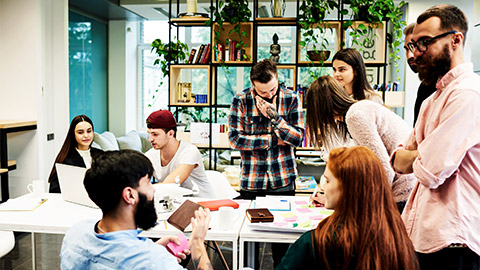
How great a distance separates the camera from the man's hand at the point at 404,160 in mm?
1704

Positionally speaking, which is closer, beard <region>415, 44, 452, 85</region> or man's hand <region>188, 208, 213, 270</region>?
beard <region>415, 44, 452, 85</region>

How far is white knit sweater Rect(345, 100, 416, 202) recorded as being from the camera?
200 cm

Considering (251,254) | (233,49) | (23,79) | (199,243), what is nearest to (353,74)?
(251,254)

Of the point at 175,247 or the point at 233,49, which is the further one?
the point at 233,49

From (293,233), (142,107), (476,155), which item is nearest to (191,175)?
(293,233)

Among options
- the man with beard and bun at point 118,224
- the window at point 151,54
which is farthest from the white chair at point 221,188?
the window at point 151,54

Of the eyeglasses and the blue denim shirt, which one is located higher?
the eyeglasses

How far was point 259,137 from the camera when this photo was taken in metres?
3.14

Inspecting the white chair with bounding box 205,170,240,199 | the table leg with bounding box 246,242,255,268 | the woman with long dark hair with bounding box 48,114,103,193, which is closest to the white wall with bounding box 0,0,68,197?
the woman with long dark hair with bounding box 48,114,103,193

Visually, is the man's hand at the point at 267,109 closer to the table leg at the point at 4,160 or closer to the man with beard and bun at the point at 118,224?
the man with beard and bun at the point at 118,224

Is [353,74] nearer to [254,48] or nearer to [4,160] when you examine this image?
[254,48]

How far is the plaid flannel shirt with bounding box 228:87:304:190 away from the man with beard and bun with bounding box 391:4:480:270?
1.58 metres

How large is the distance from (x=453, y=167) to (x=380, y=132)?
61 cm

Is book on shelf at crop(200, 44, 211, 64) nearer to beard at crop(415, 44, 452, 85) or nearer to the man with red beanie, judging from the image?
the man with red beanie
